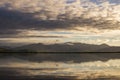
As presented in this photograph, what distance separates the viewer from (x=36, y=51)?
474 ft

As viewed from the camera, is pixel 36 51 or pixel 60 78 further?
pixel 36 51

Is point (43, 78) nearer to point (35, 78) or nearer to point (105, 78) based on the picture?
point (35, 78)

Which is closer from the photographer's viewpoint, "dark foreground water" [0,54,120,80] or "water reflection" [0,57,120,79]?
"dark foreground water" [0,54,120,80]

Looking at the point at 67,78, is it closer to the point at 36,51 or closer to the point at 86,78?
the point at 86,78

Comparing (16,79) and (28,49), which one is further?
(28,49)

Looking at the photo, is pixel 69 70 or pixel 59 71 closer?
pixel 59 71

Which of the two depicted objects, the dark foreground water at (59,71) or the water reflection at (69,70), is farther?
the water reflection at (69,70)

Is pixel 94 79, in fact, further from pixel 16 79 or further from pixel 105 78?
pixel 16 79

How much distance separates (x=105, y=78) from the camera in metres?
24.9

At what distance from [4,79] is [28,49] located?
386ft

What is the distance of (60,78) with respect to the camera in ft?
81.3

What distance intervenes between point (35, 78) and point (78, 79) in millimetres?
2854

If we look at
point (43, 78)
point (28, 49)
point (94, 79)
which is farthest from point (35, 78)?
point (28, 49)

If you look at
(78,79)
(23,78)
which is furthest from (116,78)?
(23,78)
